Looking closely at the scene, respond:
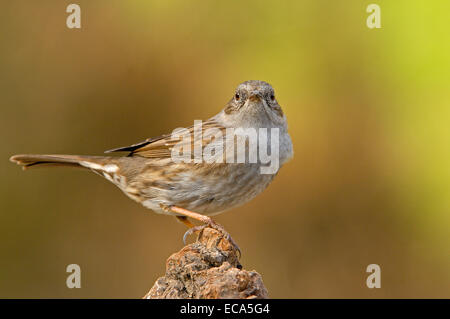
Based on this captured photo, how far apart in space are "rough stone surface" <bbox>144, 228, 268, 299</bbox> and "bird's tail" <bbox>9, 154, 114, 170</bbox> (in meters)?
1.60

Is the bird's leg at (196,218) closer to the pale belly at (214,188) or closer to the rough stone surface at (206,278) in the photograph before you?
the pale belly at (214,188)

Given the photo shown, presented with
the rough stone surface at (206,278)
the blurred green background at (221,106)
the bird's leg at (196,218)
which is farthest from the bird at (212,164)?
the blurred green background at (221,106)

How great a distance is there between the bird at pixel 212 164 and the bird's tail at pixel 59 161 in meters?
0.05

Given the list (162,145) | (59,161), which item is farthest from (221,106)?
(59,161)

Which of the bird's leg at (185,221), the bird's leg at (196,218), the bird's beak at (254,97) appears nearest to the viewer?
the bird's leg at (196,218)

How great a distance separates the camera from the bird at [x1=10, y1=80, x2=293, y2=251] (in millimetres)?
4320

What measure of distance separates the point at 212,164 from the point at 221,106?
2469 mm

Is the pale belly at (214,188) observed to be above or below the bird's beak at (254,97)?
below

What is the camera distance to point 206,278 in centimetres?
338

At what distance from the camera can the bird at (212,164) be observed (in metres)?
4.32

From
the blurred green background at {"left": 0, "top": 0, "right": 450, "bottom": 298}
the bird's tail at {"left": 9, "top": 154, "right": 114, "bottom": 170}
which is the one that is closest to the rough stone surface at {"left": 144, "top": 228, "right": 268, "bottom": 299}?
the bird's tail at {"left": 9, "top": 154, "right": 114, "bottom": 170}

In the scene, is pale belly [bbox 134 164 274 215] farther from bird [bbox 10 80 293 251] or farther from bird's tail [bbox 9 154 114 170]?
bird's tail [bbox 9 154 114 170]

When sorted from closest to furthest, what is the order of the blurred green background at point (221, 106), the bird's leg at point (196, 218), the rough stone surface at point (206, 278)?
the rough stone surface at point (206, 278), the bird's leg at point (196, 218), the blurred green background at point (221, 106)

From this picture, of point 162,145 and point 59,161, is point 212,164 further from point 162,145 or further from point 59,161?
point 59,161
